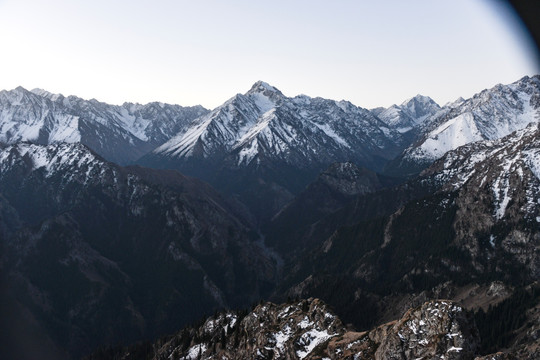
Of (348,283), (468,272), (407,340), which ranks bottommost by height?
(468,272)

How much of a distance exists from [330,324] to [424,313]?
24.0 meters

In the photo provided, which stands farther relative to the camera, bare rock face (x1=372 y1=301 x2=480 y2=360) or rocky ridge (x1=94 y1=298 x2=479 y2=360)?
rocky ridge (x1=94 y1=298 x2=479 y2=360)

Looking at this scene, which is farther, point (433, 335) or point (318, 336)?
point (318, 336)

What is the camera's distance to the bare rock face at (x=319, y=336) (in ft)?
178

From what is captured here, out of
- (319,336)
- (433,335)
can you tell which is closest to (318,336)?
(319,336)

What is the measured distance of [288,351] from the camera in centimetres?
7638

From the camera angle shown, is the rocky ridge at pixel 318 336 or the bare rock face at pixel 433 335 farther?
the rocky ridge at pixel 318 336

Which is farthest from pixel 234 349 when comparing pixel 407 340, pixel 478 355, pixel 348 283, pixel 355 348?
pixel 348 283

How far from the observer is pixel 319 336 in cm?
7756

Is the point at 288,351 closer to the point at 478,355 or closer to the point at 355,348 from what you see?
the point at 355,348

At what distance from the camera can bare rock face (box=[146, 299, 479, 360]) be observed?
54.2m

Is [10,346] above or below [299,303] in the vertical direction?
above

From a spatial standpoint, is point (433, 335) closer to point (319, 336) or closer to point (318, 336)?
point (319, 336)

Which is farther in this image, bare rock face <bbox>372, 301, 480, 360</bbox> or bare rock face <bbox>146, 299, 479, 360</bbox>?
bare rock face <bbox>146, 299, 479, 360</bbox>
